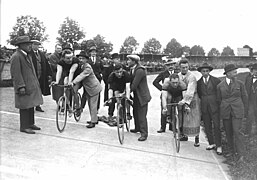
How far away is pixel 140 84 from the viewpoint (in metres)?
6.72

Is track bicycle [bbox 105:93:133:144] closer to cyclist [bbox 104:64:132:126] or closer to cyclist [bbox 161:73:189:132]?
cyclist [bbox 104:64:132:126]

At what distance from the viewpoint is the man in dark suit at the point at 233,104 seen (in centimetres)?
596

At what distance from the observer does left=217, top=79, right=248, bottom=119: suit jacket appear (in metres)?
5.97

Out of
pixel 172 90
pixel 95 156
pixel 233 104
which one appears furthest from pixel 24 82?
pixel 233 104

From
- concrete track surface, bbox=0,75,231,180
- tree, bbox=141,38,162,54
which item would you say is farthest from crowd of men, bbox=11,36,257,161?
tree, bbox=141,38,162,54

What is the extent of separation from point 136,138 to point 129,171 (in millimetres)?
2020

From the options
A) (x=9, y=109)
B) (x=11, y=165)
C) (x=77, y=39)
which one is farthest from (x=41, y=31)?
(x=11, y=165)

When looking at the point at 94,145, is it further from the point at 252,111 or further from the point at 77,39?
the point at 77,39

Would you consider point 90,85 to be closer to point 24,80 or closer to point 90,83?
point 90,83

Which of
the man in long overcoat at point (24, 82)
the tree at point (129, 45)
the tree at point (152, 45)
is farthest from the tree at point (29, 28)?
the man in long overcoat at point (24, 82)

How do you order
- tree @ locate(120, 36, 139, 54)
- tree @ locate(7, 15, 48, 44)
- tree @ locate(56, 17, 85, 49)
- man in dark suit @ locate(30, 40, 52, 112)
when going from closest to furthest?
man in dark suit @ locate(30, 40, 52, 112) → tree @ locate(56, 17, 85, 49) → tree @ locate(7, 15, 48, 44) → tree @ locate(120, 36, 139, 54)

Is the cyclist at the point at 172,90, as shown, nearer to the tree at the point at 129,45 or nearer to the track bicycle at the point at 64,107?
the track bicycle at the point at 64,107

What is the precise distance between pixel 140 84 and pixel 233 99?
187cm

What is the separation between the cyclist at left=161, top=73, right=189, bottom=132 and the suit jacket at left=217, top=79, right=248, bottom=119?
77cm
